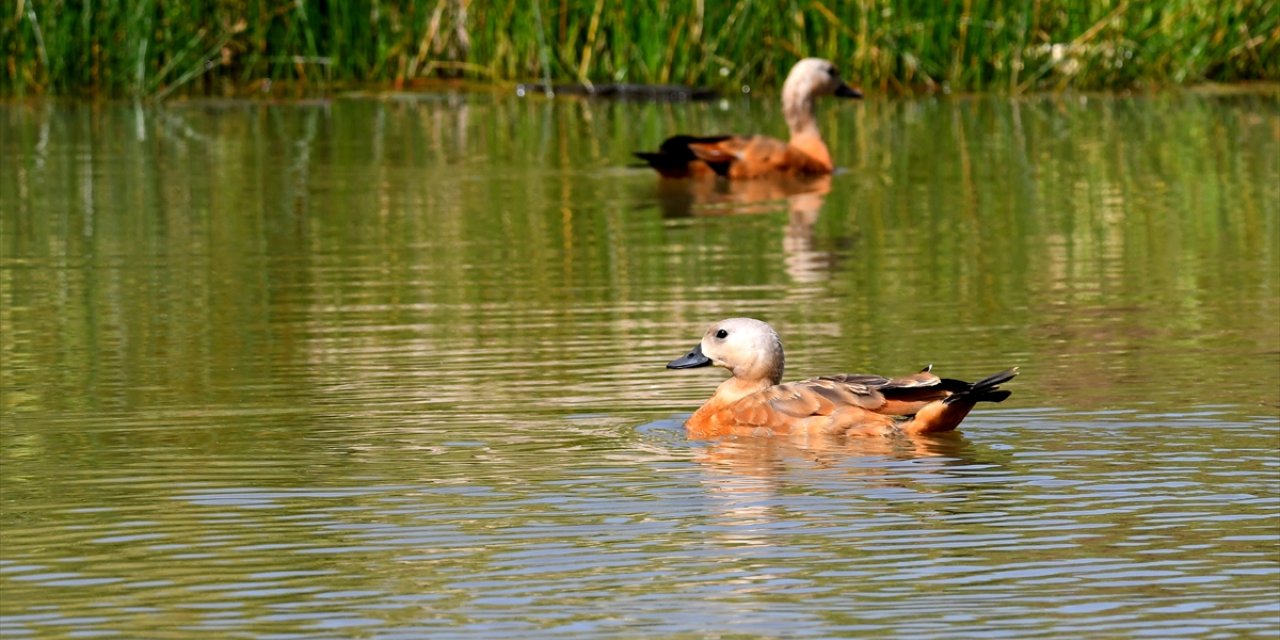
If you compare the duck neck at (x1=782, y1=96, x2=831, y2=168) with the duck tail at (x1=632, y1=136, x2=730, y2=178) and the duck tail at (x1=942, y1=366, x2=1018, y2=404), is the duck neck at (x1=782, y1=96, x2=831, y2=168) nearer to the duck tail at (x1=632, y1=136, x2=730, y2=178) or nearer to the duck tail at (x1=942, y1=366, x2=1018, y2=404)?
the duck tail at (x1=632, y1=136, x2=730, y2=178)

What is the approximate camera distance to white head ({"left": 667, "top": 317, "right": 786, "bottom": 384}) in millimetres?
8648

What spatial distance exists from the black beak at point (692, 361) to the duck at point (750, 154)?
840cm

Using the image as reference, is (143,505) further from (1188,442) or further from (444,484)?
(1188,442)

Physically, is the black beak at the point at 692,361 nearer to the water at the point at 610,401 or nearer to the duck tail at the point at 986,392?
the water at the point at 610,401

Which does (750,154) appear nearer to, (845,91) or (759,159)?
(759,159)

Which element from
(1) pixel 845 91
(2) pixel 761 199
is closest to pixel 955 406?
(2) pixel 761 199

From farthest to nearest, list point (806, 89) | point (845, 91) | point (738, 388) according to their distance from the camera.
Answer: point (845, 91) → point (806, 89) → point (738, 388)

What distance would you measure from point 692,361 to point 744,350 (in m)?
0.20

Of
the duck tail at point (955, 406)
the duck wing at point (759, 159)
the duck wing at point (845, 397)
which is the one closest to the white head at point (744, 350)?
the duck wing at point (845, 397)

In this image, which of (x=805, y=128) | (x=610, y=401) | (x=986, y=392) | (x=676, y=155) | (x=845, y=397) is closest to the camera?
(x=986, y=392)

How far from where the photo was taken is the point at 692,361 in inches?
345

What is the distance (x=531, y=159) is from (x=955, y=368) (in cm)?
970

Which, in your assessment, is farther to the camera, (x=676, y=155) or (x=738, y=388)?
(x=676, y=155)

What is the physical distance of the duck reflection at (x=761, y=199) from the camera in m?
14.4
